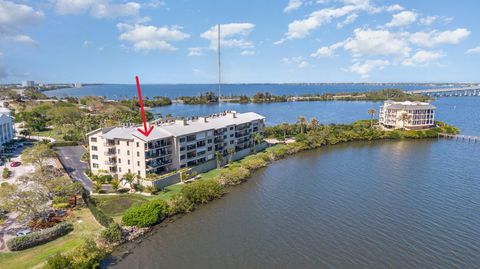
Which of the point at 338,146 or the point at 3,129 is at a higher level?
the point at 3,129

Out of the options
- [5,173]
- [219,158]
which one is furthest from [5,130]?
[219,158]

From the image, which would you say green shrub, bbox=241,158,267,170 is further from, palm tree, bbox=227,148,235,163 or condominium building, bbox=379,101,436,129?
condominium building, bbox=379,101,436,129

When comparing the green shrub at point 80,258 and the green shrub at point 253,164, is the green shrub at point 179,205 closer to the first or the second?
the green shrub at point 80,258

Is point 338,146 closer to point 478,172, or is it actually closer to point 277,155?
point 277,155

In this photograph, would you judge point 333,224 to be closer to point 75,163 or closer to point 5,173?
point 75,163

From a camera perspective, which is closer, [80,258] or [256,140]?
[80,258]

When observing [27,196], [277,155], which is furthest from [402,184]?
[27,196]
